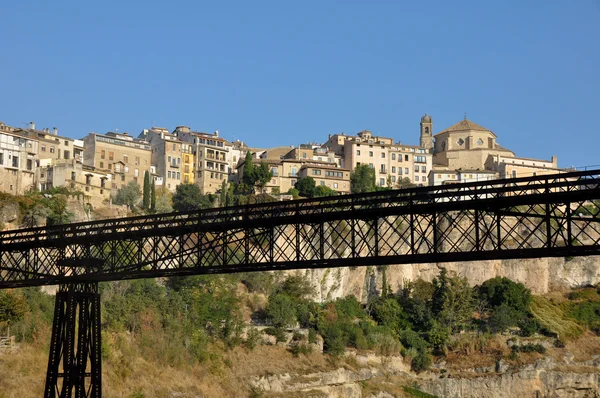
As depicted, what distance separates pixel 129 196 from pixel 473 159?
5906 centimetres

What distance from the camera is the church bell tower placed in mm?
156625

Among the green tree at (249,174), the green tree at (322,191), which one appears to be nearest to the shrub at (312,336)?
the green tree at (322,191)

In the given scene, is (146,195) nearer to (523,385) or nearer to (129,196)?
(129,196)

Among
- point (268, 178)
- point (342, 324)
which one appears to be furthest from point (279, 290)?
point (268, 178)

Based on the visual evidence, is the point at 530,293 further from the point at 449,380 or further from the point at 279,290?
the point at 279,290

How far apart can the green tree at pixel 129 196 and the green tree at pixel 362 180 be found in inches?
1173

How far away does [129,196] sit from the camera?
347 ft

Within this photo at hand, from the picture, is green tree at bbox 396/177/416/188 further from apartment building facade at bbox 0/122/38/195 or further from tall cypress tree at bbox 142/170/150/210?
apartment building facade at bbox 0/122/38/195

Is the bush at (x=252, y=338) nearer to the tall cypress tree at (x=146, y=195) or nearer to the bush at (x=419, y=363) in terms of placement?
the bush at (x=419, y=363)

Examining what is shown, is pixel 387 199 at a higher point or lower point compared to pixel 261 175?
lower

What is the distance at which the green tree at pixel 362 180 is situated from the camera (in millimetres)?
123875

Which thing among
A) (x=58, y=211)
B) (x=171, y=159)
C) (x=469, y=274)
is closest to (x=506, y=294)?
(x=469, y=274)

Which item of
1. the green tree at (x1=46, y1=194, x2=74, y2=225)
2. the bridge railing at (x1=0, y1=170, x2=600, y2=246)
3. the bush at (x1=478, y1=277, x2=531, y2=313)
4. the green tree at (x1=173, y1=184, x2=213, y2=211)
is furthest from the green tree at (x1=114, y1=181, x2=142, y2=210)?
the bridge railing at (x1=0, y1=170, x2=600, y2=246)

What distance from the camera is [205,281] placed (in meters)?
90.0
